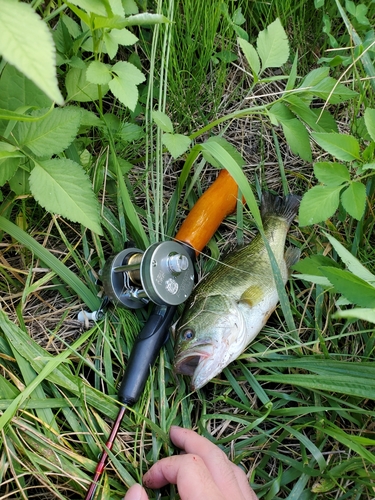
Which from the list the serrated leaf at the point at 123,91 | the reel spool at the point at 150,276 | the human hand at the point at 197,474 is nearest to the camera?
the human hand at the point at 197,474

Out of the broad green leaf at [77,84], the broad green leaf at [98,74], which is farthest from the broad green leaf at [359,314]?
the broad green leaf at [77,84]

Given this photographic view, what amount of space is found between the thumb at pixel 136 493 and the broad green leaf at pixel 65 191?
3.41 feet

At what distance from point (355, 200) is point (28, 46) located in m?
1.42

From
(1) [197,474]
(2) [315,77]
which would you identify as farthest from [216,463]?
(2) [315,77]

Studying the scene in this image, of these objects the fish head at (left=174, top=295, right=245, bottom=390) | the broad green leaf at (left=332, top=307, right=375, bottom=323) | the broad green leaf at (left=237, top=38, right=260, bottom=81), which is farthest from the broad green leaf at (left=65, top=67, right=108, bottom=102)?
the broad green leaf at (left=332, top=307, right=375, bottom=323)

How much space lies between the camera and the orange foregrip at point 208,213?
240 cm

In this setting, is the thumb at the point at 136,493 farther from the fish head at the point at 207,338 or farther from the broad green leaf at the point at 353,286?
the broad green leaf at the point at 353,286

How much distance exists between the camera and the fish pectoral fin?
2.26 m

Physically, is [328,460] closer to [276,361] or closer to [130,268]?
[276,361]

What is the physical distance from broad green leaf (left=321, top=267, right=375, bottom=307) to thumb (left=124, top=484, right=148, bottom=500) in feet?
3.74

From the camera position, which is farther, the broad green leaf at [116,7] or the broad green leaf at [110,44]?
the broad green leaf at [110,44]

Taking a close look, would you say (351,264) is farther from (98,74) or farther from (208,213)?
(98,74)

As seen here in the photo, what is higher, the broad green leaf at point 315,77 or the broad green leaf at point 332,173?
the broad green leaf at point 315,77

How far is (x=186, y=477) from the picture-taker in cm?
191
